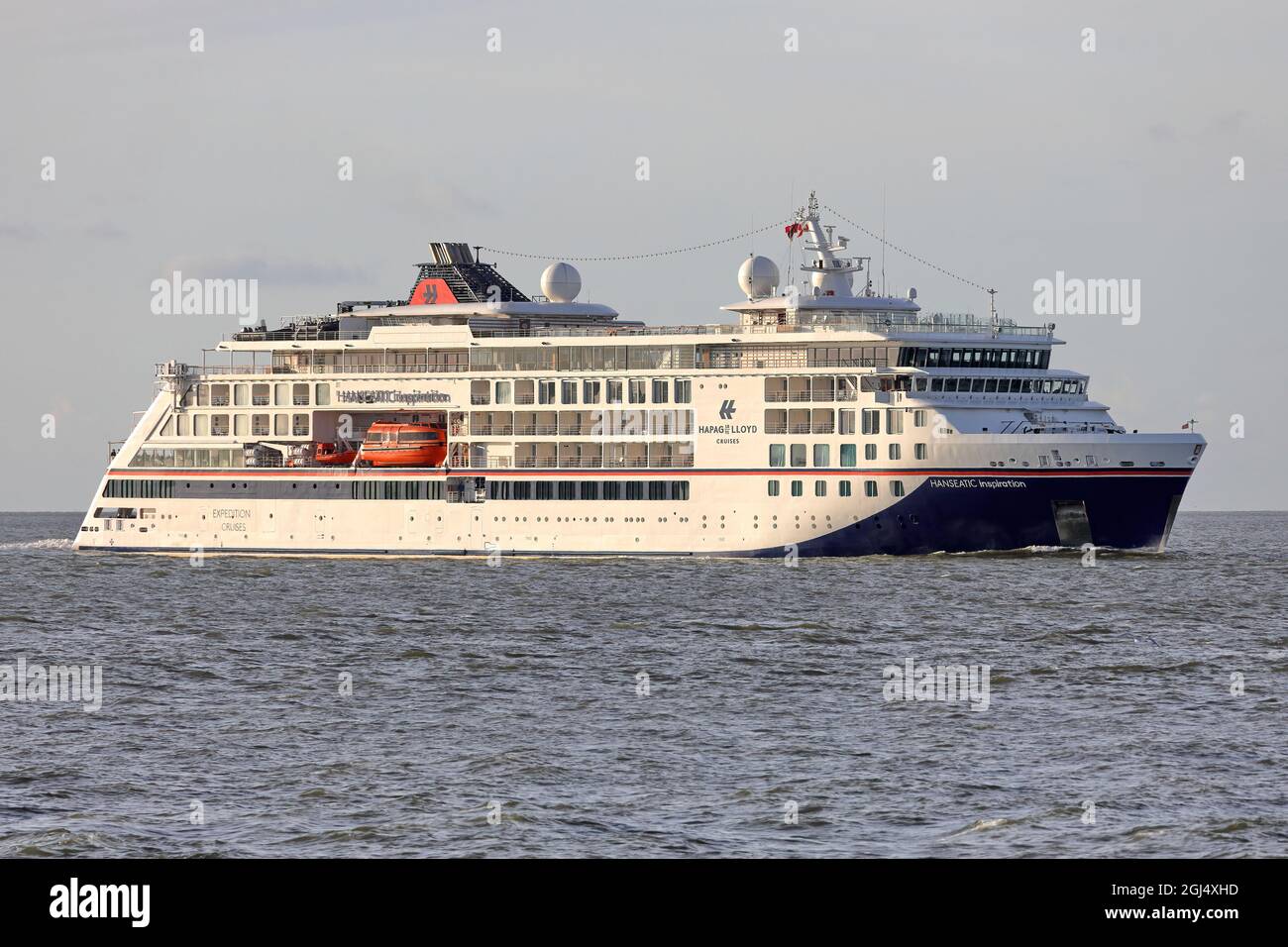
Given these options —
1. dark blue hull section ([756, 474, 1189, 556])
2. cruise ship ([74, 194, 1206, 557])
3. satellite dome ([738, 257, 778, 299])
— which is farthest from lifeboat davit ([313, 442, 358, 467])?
dark blue hull section ([756, 474, 1189, 556])

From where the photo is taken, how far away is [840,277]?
83812mm

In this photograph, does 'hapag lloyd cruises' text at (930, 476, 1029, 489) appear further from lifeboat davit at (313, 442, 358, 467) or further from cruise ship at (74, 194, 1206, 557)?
lifeboat davit at (313, 442, 358, 467)

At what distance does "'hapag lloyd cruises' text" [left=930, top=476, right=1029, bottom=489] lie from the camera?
243 feet

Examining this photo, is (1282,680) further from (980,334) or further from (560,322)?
(560,322)

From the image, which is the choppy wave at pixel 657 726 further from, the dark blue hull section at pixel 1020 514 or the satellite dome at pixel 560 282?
the satellite dome at pixel 560 282

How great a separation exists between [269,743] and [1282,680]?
77.1 ft

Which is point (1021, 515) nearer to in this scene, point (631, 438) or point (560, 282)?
point (631, 438)

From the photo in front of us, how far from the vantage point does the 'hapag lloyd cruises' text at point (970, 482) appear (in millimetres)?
73938

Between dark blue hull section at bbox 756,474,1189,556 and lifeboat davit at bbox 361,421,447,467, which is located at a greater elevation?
lifeboat davit at bbox 361,421,447,467

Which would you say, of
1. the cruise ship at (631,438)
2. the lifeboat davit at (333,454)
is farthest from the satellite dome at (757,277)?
the lifeboat davit at (333,454)

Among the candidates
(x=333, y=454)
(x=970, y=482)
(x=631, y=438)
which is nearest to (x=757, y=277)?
(x=631, y=438)

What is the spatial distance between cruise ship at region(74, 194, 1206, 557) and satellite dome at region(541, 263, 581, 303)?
4.7 inches

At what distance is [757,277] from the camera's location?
84.7m
